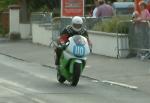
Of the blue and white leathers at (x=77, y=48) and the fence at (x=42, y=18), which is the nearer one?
the blue and white leathers at (x=77, y=48)

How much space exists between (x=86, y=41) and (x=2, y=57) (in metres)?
9.40

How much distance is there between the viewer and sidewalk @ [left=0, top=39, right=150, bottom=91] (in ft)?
52.8

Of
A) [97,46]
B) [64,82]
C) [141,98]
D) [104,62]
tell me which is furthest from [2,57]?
[141,98]

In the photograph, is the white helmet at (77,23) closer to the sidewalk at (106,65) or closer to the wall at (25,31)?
the sidewalk at (106,65)

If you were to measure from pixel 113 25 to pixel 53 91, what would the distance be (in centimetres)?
838

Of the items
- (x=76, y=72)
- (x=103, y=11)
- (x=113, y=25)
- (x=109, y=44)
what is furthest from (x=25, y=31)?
(x=76, y=72)

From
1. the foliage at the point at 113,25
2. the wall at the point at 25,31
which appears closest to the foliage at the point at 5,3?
the wall at the point at 25,31

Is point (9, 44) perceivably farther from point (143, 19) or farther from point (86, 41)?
point (86, 41)

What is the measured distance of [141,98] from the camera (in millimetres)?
12992

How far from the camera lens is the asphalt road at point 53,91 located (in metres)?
12.6

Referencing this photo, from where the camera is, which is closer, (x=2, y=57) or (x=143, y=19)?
(x=143, y=19)

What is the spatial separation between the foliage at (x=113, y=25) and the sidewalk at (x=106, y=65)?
Result: 101 cm

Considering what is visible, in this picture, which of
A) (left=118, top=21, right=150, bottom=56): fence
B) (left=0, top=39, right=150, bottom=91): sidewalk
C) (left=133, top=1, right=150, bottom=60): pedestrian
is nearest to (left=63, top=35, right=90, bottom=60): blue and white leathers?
(left=0, top=39, right=150, bottom=91): sidewalk

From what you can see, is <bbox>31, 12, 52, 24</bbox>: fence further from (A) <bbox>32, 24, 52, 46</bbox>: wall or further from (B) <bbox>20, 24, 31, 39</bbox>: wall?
(B) <bbox>20, 24, 31, 39</bbox>: wall
